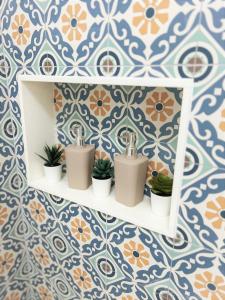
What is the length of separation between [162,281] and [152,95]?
0.45 metres

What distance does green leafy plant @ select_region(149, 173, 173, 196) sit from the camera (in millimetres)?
590

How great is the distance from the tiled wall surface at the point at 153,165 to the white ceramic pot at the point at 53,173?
6cm

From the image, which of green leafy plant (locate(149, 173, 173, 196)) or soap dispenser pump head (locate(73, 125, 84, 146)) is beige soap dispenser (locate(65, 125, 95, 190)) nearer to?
soap dispenser pump head (locate(73, 125, 84, 146))

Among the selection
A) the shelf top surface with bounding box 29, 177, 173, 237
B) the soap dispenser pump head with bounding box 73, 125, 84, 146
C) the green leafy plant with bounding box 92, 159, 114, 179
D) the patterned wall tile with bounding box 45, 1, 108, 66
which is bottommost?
the shelf top surface with bounding box 29, 177, 173, 237

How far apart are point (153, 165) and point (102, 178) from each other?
14cm

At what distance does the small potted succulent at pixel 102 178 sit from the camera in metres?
0.68

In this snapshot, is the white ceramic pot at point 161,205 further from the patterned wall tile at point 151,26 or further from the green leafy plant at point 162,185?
the patterned wall tile at point 151,26

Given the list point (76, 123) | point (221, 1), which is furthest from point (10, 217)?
point (221, 1)

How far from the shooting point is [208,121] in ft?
1.49

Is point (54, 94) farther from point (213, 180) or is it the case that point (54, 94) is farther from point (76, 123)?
point (213, 180)

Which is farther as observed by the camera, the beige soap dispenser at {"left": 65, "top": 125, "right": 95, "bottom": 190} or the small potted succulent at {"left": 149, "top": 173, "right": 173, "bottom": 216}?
the beige soap dispenser at {"left": 65, "top": 125, "right": 95, "bottom": 190}

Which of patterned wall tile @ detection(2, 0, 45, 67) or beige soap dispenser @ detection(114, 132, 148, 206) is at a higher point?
patterned wall tile @ detection(2, 0, 45, 67)

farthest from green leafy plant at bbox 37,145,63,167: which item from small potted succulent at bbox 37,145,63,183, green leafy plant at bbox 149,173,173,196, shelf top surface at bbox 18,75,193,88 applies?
green leafy plant at bbox 149,173,173,196

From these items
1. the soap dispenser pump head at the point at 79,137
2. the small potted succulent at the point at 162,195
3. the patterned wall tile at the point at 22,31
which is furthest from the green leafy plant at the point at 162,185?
the patterned wall tile at the point at 22,31
